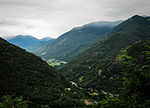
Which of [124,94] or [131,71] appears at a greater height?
[131,71]

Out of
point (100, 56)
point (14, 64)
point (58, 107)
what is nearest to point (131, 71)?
point (58, 107)

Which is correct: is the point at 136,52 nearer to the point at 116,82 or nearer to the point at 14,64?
the point at 116,82

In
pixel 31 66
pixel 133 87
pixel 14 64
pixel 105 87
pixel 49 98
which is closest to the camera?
pixel 133 87

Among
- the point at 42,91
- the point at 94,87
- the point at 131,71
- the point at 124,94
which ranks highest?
the point at 131,71

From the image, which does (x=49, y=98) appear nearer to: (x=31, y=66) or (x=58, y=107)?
(x=58, y=107)

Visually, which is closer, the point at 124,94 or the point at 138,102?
the point at 138,102

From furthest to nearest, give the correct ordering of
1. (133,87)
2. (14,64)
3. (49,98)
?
(14,64), (49,98), (133,87)
